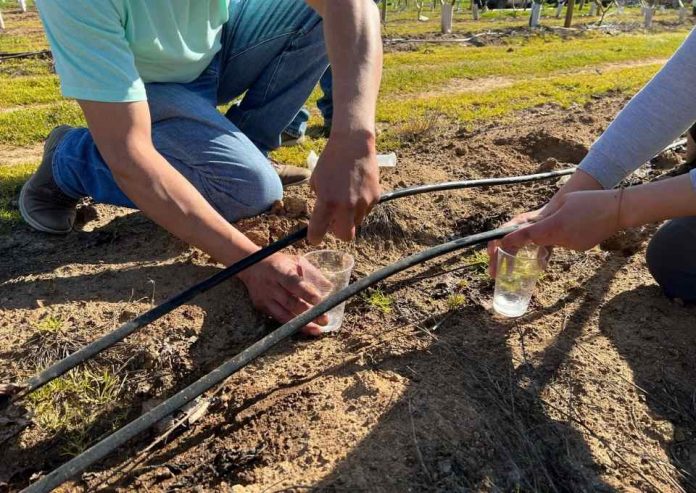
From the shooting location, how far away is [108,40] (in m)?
1.94

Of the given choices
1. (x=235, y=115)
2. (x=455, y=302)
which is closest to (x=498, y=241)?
(x=455, y=302)

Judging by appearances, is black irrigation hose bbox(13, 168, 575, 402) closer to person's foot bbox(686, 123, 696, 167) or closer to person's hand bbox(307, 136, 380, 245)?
person's hand bbox(307, 136, 380, 245)

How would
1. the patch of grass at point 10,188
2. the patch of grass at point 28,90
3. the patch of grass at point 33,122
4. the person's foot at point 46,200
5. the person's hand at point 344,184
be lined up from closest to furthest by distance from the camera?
the person's hand at point 344,184
the person's foot at point 46,200
the patch of grass at point 10,188
the patch of grass at point 33,122
the patch of grass at point 28,90

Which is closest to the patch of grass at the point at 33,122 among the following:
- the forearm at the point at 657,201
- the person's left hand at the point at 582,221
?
the person's left hand at the point at 582,221

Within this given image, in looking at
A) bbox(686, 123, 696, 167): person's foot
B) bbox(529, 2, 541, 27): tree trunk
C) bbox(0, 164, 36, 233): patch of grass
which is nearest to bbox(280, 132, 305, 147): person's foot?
bbox(0, 164, 36, 233): patch of grass

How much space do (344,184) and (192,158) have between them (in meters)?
1.24

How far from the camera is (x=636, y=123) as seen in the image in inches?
78.9

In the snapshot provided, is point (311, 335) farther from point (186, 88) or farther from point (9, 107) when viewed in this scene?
point (9, 107)

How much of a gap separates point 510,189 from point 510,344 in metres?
1.37

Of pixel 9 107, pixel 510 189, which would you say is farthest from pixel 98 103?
pixel 9 107

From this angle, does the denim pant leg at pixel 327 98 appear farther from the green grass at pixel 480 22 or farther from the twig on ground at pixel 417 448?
the green grass at pixel 480 22

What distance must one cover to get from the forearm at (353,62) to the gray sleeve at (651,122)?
0.87 meters

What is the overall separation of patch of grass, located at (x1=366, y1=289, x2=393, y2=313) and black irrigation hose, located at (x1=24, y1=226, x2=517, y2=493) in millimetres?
335

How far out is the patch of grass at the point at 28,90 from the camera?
5242 mm
